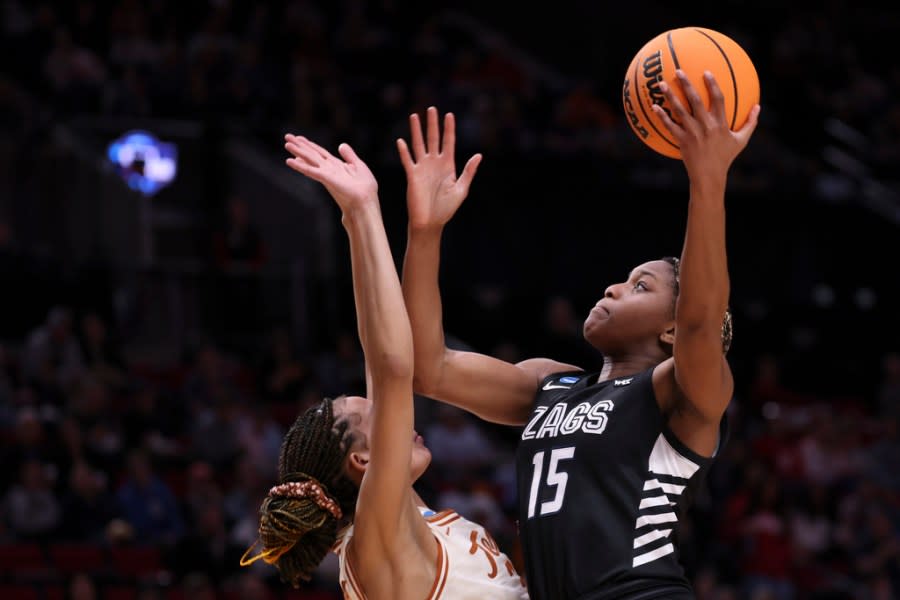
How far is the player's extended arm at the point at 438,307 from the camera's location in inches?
175

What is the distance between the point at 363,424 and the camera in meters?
4.34

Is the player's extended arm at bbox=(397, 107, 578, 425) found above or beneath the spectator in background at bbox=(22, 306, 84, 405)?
above

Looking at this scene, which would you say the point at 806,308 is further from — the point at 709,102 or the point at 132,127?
the point at 709,102

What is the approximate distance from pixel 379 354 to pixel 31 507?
6810 mm

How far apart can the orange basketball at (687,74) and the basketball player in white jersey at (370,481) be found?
835 millimetres

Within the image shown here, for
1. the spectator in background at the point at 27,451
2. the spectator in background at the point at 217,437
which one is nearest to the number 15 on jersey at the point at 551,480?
the spectator in background at the point at 27,451

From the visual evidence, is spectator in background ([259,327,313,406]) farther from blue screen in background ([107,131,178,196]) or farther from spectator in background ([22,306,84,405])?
blue screen in background ([107,131,178,196])

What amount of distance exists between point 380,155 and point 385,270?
A: 9614mm

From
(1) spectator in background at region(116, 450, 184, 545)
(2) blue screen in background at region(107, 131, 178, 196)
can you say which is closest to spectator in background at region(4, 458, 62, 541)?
(1) spectator in background at region(116, 450, 184, 545)

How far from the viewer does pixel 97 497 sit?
10.2 metres

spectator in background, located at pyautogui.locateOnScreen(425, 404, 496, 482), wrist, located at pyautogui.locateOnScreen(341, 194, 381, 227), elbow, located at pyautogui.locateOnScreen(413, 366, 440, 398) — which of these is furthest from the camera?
A: spectator in background, located at pyautogui.locateOnScreen(425, 404, 496, 482)

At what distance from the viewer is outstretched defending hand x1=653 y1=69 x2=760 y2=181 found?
376cm

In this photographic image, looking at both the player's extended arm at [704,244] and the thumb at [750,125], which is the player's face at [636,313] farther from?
the thumb at [750,125]

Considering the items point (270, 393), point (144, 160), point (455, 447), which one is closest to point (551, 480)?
point (455, 447)
